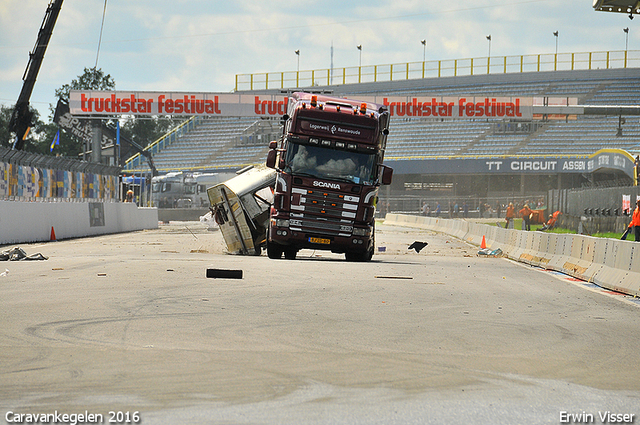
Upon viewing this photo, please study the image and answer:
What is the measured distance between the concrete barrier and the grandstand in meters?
26.3

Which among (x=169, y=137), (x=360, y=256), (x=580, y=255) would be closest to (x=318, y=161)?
(x=360, y=256)

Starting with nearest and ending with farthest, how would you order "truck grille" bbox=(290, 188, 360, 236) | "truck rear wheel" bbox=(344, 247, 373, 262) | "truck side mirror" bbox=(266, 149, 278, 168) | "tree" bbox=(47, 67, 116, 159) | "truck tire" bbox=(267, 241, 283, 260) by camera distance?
"truck side mirror" bbox=(266, 149, 278, 168) → "truck grille" bbox=(290, 188, 360, 236) → "truck tire" bbox=(267, 241, 283, 260) → "truck rear wheel" bbox=(344, 247, 373, 262) → "tree" bbox=(47, 67, 116, 159)

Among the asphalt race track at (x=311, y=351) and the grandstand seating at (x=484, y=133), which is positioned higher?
the grandstand seating at (x=484, y=133)

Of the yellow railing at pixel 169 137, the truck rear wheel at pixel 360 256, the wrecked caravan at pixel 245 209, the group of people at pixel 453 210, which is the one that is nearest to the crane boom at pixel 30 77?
the wrecked caravan at pixel 245 209

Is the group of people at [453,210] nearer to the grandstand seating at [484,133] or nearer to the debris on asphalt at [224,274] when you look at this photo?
the grandstand seating at [484,133]

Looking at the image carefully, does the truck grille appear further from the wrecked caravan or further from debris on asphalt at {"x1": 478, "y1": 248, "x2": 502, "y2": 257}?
debris on asphalt at {"x1": 478, "y1": 248, "x2": 502, "y2": 257}

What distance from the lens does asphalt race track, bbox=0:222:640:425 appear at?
16.9 ft

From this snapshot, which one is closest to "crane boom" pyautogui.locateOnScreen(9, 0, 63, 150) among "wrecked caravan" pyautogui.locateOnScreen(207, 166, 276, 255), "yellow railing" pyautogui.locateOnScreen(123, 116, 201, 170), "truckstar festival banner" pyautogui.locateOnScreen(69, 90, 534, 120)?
"truckstar festival banner" pyautogui.locateOnScreen(69, 90, 534, 120)

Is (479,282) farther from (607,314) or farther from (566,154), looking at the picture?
(566,154)

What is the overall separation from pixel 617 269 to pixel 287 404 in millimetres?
10799

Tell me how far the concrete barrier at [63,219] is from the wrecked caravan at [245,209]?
678 centimetres

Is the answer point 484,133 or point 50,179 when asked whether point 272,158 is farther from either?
point 484,133

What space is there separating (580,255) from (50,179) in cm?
1844

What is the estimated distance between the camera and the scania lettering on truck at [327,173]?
18.3 meters
